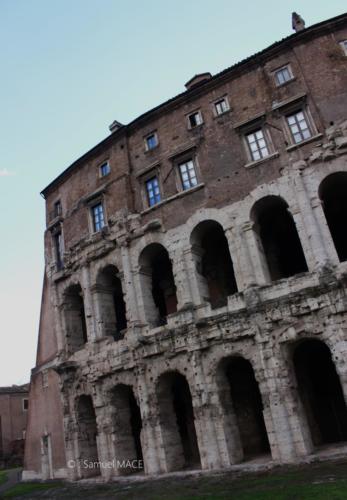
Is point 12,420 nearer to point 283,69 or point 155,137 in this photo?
point 155,137

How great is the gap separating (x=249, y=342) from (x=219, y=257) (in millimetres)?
4750

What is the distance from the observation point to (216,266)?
17438 millimetres

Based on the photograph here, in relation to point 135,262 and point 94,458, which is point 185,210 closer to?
point 135,262

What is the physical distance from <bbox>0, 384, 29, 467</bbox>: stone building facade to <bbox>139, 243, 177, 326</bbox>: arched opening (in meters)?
27.0

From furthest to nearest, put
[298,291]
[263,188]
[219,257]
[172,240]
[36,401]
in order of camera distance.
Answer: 1. [36,401]
2. [219,257]
3. [172,240]
4. [263,188]
5. [298,291]

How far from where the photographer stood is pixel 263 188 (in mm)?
14742

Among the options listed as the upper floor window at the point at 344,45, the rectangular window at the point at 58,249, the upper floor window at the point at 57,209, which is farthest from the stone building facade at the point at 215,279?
the upper floor window at the point at 57,209

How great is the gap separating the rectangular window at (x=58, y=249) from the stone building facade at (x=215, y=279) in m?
0.98

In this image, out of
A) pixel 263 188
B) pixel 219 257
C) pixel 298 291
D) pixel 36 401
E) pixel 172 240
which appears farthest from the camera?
pixel 36 401

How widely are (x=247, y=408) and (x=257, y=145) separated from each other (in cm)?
924

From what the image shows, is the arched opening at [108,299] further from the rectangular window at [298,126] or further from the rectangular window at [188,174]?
the rectangular window at [298,126]

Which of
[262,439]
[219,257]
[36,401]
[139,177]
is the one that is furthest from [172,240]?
[36,401]

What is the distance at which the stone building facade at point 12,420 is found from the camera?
39.1 meters

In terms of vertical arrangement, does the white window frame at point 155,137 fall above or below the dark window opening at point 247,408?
above
